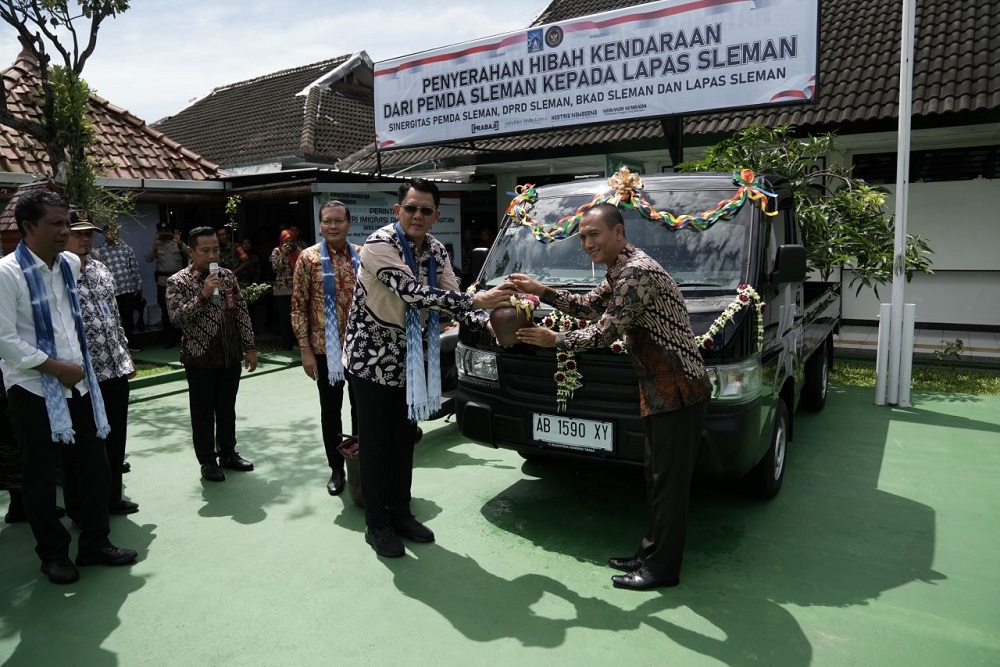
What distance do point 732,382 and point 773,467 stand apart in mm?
1063

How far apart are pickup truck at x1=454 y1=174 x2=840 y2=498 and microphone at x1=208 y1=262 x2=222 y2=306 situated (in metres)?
A: 1.77

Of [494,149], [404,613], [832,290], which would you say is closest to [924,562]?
[404,613]

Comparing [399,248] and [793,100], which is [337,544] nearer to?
[399,248]

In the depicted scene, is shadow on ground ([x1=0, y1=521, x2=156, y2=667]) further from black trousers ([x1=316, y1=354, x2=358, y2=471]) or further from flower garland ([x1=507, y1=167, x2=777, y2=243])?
flower garland ([x1=507, y1=167, x2=777, y2=243])

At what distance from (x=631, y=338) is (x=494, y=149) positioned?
9.77m

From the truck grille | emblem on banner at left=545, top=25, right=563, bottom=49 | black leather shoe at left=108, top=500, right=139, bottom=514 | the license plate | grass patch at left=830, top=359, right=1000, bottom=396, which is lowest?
grass patch at left=830, top=359, right=1000, bottom=396

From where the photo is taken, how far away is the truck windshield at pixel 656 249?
4152 mm

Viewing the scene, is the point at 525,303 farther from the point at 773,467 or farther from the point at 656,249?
the point at 773,467

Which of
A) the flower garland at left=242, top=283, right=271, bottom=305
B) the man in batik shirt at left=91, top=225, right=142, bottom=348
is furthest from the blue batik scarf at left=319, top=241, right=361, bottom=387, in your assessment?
the man in batik shirt at left=91, top=225, right=142, bottom=348

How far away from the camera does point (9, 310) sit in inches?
132

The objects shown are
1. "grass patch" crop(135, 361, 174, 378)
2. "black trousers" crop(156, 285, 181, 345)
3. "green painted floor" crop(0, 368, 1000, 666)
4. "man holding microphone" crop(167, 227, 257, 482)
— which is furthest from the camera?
"black trousers" crop(156, 285, 181, 345)

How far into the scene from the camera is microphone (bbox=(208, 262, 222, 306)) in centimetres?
477

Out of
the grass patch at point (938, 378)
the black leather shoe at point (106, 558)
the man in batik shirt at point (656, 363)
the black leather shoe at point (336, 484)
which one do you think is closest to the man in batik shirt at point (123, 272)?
the black leather shoe at point (336, 484)

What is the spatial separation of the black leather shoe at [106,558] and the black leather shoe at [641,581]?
2.52 m
